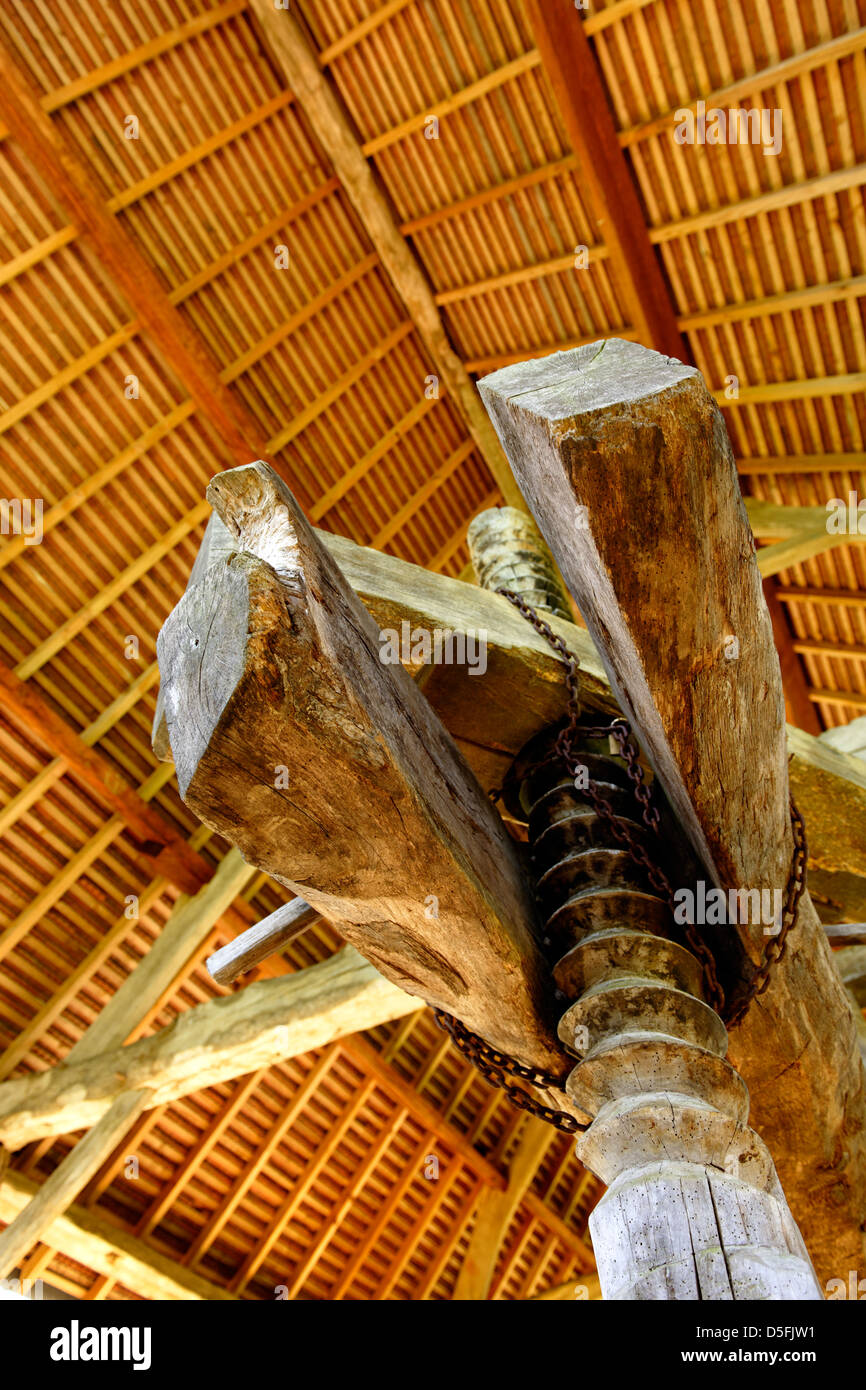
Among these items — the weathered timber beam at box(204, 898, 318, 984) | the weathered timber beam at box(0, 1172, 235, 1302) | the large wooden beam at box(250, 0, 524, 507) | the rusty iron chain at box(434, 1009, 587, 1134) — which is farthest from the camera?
the large wooden beam at box(250, 0, 524, 507)

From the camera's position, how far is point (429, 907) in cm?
178

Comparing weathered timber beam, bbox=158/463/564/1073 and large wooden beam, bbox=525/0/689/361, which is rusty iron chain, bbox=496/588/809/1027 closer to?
weathered timber beam, bbox=158/463/564/1073

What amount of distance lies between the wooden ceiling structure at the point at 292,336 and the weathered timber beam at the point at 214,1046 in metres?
0.41

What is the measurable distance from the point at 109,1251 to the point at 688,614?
7.05m

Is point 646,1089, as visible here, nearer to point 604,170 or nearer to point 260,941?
point 260,941

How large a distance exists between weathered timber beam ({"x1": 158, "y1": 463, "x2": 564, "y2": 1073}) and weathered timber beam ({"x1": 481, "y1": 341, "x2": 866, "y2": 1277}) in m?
0.44

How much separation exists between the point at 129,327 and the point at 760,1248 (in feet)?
21.9

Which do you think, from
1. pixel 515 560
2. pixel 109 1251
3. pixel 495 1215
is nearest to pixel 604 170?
pixel 515 560

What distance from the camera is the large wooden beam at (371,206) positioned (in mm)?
7082

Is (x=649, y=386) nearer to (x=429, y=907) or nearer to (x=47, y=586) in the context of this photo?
(x=429, y=907)

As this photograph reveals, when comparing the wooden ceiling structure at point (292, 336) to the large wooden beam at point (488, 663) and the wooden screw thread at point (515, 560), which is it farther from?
the large wooden beam at point (488, 663)

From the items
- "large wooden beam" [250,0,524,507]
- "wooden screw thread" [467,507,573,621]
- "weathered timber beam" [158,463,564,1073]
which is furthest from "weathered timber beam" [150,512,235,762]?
"large wooden beam" [250,0,524,507]

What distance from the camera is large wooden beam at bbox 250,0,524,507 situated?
23.2ft

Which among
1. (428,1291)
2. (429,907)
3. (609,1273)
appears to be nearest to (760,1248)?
(609,1273)
